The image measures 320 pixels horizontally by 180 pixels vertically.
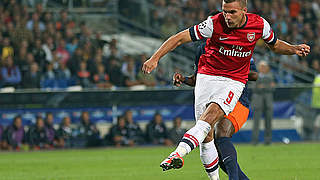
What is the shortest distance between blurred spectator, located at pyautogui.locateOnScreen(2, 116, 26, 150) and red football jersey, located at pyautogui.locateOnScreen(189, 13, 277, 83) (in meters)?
11.4

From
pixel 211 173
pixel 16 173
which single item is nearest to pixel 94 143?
pixel 16 173

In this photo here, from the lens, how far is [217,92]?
304 inches

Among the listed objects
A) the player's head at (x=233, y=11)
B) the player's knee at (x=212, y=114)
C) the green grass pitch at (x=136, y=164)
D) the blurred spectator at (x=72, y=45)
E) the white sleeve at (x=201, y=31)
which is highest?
the player's head at (x=233, y=11)

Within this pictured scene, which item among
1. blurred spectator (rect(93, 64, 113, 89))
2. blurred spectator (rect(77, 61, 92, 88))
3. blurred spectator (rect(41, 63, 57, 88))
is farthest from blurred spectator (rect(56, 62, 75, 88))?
blurred spectator (rect(93, 64, 113, 89))

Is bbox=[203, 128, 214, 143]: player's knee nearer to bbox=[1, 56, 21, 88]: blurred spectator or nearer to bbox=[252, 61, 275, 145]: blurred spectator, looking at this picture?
bbox=[252, 61, 275, 145]: blurred spectator

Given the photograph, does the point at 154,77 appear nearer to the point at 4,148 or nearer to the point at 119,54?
the point at 119,54

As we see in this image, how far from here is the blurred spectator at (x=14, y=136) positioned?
18438 mm

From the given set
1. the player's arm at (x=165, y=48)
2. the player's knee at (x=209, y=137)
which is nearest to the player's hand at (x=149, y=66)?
the player's arm at (x=165, y=48)

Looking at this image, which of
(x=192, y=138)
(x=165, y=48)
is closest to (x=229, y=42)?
(x=165, y=48)

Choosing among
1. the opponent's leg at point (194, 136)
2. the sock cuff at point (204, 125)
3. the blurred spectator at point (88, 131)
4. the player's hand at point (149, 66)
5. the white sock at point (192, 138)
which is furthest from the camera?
the blurred spectator at point (88, 131)

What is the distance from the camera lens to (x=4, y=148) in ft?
60.6

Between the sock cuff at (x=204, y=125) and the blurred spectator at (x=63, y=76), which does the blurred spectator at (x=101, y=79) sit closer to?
the blurred spectator at (x=63, y=76)

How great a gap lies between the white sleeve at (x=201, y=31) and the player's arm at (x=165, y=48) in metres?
0.06

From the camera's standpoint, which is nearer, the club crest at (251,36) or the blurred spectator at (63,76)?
the club crest at (251,36)
